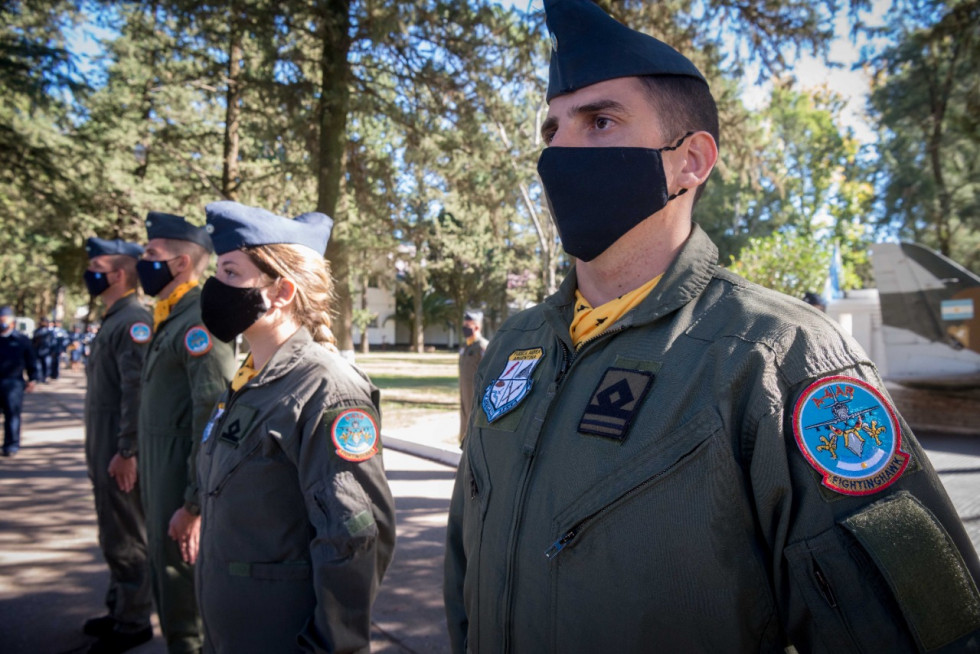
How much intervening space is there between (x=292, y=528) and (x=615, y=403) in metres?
1.44

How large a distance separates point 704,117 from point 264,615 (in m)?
2.04

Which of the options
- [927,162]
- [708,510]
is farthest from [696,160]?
[927,162]

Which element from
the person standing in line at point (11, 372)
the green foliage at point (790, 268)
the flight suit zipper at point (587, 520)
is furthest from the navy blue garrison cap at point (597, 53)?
the green foliage at point (790, 268)

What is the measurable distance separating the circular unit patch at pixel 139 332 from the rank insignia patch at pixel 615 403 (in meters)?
3.86

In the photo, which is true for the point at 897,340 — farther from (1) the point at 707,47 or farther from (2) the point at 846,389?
(2) the point at 846,389

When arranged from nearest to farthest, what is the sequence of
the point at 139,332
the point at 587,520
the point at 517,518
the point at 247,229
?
the point at 587,520
the point at 517,518
the point at 247,229
the point at 139,332

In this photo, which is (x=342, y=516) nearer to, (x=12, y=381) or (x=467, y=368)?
(x=467, y=368)

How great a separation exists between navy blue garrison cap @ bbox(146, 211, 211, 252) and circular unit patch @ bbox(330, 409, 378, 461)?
2.42m

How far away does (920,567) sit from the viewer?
1022 millimetres

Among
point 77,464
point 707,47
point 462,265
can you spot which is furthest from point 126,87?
point 462,265

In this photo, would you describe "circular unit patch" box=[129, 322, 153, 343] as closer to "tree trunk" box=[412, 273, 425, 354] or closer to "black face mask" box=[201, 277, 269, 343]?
"black face mask" box=[201, 277, 269, 343]

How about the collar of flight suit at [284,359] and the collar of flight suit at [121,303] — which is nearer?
the collar of flight suit at [284,359]

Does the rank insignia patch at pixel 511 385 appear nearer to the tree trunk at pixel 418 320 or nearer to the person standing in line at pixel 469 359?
the person standing in line at pixel 469 359

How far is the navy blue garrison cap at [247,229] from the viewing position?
8.58 feet
